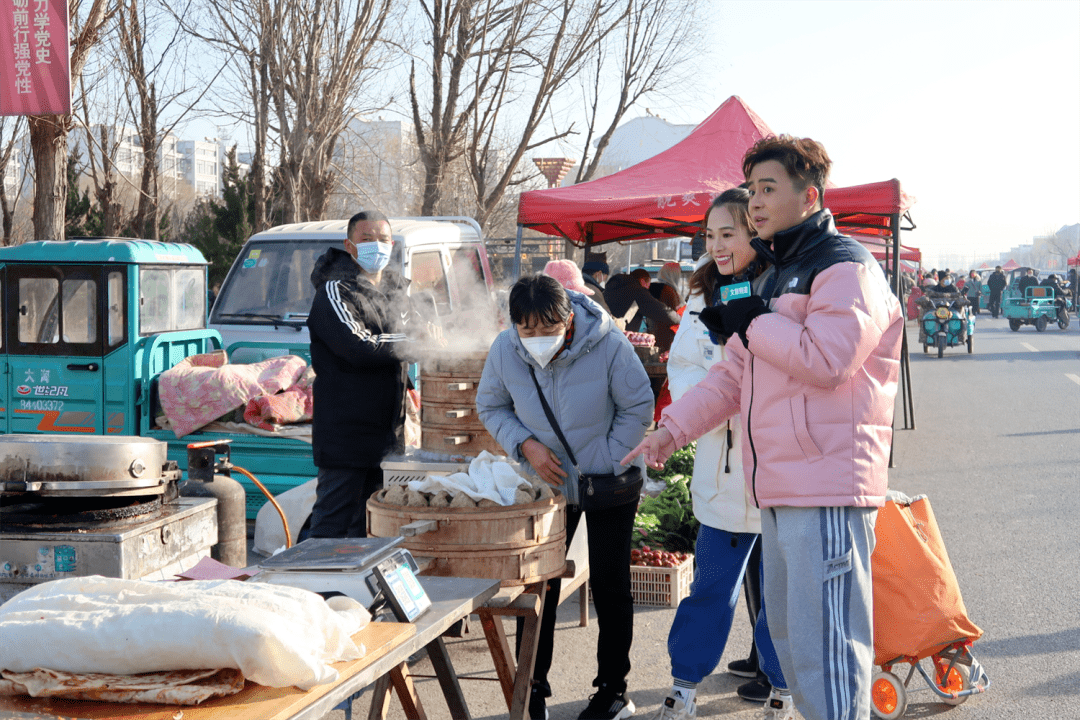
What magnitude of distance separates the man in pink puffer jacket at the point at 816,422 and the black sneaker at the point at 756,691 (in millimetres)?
1680

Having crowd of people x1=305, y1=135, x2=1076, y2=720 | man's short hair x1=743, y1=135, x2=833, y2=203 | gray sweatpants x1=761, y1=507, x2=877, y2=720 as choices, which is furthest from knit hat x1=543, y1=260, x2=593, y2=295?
gray sweatpants x1=761, y1=507, x2=877, y2=720

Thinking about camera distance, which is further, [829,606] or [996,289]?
[996,289]

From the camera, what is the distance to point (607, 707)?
4.26 metres

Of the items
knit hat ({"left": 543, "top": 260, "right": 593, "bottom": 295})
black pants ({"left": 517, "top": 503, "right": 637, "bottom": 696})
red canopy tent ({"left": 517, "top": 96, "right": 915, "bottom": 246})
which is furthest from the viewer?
red canopy tent ({"left": 517, "top": 96, "right": 915, "bottom": 246})

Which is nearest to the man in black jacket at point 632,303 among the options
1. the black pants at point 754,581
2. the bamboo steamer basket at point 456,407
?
the bamboo steamer basket at point 456,407

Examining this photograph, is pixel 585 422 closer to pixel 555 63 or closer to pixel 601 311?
pixel 601 311

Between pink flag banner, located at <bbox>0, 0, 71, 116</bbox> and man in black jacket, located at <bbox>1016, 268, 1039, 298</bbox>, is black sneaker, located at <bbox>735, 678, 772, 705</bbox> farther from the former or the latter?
man in black jacket, located at <bbox>1016, 268, 1039, 298</bbox>

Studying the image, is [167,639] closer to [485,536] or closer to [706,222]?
[485,536]

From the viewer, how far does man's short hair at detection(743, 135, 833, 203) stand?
2.98m

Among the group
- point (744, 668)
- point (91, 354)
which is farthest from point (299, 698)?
point (91, 354)

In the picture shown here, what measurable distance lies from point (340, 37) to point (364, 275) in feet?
34.7

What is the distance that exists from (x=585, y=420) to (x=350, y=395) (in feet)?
4.49

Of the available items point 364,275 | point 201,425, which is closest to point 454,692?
point 364,275

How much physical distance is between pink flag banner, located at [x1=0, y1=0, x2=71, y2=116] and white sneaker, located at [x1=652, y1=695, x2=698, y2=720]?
561cm
